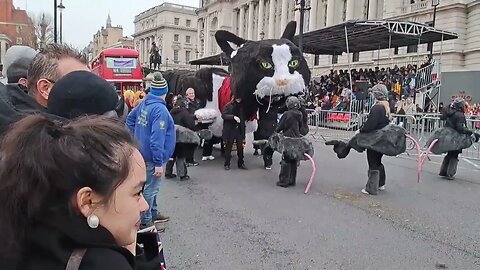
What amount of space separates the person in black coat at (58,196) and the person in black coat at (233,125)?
6.96m

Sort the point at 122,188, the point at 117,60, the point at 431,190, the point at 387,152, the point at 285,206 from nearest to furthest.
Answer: the point at 122,188 → the point at 285,206 → the point at 387,152 → the point at 431,190 → the point at 117,60

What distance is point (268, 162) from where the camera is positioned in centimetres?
873

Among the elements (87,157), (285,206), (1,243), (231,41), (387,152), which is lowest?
(285,206)

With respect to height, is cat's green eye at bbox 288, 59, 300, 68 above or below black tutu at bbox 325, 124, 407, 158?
above

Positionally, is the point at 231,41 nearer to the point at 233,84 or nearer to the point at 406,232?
the point at 233,84

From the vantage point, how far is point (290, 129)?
23.2 feet

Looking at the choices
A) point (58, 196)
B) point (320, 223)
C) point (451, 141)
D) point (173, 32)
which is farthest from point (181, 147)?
point (173, 32)

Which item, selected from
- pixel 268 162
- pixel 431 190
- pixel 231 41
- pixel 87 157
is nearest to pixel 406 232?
pixel 431 190

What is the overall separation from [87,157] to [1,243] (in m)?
0.33

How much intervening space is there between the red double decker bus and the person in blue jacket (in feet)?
65.4

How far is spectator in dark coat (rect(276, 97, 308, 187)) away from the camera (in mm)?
7070

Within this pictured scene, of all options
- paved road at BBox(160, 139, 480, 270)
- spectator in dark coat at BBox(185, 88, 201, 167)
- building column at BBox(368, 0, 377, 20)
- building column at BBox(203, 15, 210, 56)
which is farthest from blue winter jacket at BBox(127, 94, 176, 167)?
building column at BBox(203, 15, 210, 56)

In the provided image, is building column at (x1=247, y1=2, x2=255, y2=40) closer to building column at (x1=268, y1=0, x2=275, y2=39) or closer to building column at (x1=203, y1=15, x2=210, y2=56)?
building column at (x1=268, y1=0, x2=275, y2=39)

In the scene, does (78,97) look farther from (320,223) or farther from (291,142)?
(291,142)
